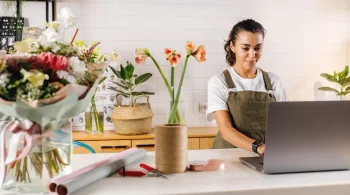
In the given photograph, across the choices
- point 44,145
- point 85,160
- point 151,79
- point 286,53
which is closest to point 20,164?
point 44,145

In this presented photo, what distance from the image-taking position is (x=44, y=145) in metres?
1.43

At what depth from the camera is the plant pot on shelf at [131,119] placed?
11.8 ft

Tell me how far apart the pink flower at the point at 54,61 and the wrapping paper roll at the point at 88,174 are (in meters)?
0.35

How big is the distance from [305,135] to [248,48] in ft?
4.39

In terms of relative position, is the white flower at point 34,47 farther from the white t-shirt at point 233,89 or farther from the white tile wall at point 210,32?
the white tile wall at point 210,32

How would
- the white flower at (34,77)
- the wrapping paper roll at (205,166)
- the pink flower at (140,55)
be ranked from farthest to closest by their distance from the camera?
the pink flower at (140,55) < the wrapping paper roll at (205,166) < the white flower at (34,77)

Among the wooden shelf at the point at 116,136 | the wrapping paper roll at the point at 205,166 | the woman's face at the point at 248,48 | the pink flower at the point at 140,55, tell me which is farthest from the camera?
the wooden shelf at the point at 116,136

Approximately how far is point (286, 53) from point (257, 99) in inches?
60.5

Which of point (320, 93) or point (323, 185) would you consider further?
point (320, 93)

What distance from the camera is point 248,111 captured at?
2.87 metres

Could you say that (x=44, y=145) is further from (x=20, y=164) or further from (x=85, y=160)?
(x=85, y=160)

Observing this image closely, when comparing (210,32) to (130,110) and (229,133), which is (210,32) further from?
(229,133)

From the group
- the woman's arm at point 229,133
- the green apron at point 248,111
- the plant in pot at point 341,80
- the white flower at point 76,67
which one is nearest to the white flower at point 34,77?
the white flower at point 76,67

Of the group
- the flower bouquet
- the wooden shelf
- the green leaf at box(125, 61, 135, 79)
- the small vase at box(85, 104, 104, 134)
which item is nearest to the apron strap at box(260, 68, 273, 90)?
the wooden shelf
